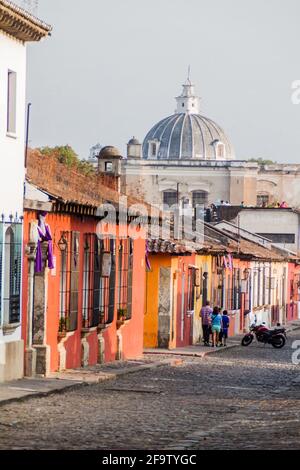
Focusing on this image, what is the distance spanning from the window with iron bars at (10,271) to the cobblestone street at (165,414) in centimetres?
169

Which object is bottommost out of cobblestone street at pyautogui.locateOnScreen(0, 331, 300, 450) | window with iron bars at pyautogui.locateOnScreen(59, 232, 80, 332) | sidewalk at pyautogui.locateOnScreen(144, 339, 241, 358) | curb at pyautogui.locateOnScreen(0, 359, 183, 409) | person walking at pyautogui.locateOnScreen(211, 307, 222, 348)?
cobblestone street at pyautogui.locateOnScreen(0, 331, 300, 450)

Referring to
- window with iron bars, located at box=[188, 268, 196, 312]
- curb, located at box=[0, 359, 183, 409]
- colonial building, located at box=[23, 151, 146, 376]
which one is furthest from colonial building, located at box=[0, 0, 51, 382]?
window with iron bars, located at box=[188, 268, 196, 312]

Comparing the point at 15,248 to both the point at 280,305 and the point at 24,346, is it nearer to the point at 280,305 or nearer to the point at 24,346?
the point at 24,346

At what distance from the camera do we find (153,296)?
128ft

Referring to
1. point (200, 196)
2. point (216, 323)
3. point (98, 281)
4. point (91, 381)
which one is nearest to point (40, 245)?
point (91, 381)

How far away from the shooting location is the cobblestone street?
16062 millimetres

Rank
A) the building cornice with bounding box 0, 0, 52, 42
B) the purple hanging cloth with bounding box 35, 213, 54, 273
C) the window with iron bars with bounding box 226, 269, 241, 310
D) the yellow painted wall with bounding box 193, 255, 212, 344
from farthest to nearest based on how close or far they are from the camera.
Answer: the window with iron bars with bounding box 226, 269, 241, 310 < the yellow painted wall with bounding box 193, 255, 212, 344 < the purple hanging cloth with bounding box 35, 213, 54, 273 < the building cornice with bounding box 0, 0, 52, 42

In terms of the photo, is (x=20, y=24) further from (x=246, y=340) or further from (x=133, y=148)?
(x=133, y=148)

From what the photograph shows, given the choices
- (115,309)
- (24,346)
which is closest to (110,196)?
(115,309)

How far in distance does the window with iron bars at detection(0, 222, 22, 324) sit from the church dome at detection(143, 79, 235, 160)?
417 feet

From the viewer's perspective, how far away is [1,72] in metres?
23.4

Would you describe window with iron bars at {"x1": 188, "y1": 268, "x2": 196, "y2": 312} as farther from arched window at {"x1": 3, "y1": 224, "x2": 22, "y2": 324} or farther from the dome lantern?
the dome lantern

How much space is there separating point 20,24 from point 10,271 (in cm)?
390

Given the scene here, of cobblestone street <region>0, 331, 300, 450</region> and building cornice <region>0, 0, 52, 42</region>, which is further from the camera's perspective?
building cornice <region>0, 0, 52, 42</region>
